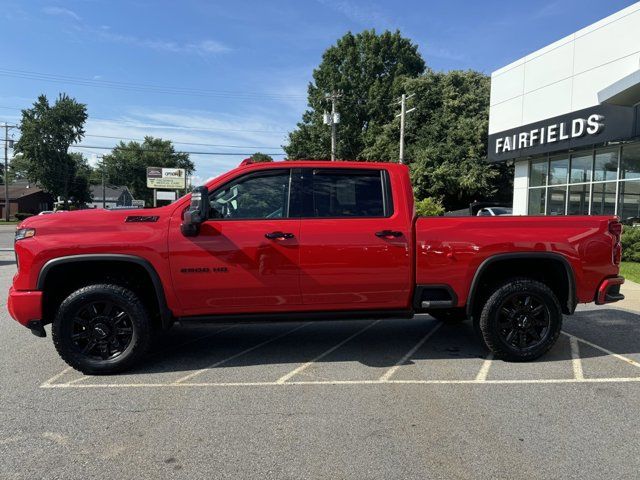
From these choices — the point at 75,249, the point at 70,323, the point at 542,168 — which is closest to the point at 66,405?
the point at 70,323

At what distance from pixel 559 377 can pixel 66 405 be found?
442cm

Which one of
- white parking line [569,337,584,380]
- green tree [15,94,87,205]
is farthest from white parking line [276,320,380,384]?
green tree [15,94,87,205]

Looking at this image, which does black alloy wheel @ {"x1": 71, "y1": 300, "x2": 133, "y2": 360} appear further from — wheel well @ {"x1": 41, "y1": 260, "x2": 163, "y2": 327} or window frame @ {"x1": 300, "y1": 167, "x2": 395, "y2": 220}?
window frame @ {"x1": 300, "y1": 167, "x2": 395, "y2": 220}

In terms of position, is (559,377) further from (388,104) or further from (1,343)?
(388,104)

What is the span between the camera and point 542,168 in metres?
19.7

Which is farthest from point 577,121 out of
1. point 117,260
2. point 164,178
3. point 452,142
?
point 164,178

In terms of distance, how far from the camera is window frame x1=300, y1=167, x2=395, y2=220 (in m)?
5.00

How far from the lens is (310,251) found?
4848mm

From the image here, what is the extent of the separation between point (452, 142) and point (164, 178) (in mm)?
25436

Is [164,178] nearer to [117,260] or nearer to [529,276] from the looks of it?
[117,260]

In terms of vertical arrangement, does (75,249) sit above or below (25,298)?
above

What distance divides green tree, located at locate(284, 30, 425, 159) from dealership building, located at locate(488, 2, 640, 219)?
82.1 feet

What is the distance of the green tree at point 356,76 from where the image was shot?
149 ft

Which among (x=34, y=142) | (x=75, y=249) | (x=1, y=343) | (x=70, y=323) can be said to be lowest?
(x=1, y=343)
